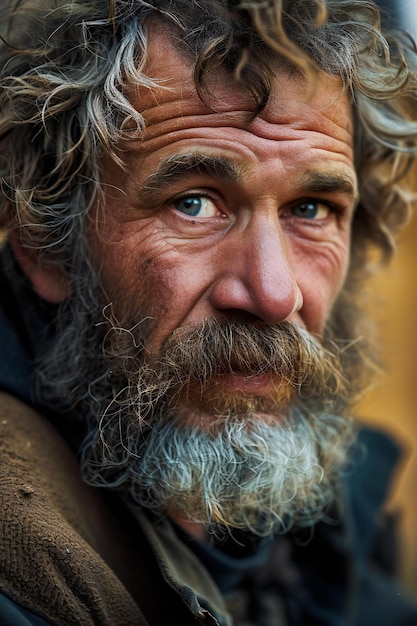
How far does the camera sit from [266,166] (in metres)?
1.63

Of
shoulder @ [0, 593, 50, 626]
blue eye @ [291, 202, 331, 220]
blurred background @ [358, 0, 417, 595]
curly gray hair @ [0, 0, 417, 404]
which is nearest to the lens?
shoulder @ [0, 593, 50, 626]

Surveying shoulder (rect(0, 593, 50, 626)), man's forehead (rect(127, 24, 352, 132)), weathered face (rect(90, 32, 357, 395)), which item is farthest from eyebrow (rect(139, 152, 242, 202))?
shoulder (rect(0, 593, 50, 626))

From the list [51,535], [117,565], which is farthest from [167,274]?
[117,565]

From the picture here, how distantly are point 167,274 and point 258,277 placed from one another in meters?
0.24

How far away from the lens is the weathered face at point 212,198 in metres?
1.61

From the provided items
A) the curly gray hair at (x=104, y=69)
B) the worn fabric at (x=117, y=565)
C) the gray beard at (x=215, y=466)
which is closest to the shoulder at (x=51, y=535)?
the worn fabric at (x=117, y=565)

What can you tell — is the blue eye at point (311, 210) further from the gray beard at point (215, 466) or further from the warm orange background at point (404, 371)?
the warm orange background at point (404, 371)

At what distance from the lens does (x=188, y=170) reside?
64.5 inches

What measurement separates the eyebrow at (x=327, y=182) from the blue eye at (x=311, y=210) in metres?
0.07

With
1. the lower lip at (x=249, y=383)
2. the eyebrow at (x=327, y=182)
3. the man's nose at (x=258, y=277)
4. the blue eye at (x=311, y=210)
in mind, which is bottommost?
the lower lip at (x=249, y=383)

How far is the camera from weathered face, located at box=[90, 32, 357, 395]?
1.61 metres

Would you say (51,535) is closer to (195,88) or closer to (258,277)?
(258,277)

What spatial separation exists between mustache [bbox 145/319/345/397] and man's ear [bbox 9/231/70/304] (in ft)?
1.24

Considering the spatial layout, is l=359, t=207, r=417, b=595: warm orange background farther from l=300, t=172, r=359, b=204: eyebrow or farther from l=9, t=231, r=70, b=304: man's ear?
l=9, t=231, r=70, b=304: man's ear
